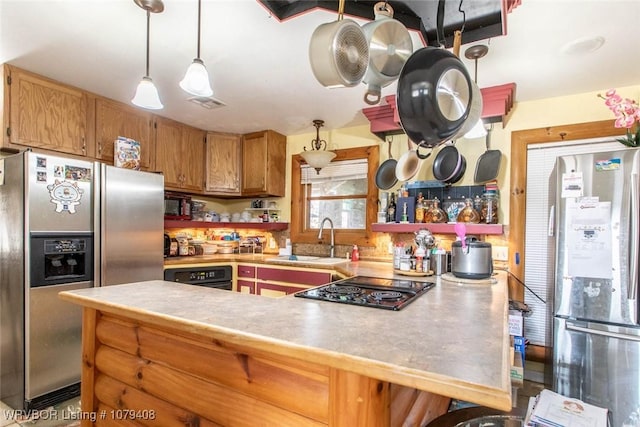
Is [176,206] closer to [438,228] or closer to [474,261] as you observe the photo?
[438,228]

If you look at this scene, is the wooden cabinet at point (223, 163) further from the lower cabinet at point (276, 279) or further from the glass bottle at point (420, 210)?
the glass bottle at point (420, 210)

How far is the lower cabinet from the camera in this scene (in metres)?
2.89

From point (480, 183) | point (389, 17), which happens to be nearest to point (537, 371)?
point (480, 183)

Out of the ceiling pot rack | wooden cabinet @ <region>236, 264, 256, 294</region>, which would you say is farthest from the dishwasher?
the ceiling pot rack

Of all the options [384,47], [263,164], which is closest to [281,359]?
[384,47]

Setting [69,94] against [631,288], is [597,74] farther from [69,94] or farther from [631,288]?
[69,94]

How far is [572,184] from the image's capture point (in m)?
2.09

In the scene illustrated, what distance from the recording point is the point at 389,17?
1.21 metres

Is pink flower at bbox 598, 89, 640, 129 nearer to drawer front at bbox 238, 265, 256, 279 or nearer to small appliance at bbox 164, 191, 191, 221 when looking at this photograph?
drawer front at bbox 238, 265, 256, 279

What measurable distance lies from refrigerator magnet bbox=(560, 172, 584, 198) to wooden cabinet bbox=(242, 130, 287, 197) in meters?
2.65

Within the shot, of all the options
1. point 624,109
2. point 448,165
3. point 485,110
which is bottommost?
point 448,165

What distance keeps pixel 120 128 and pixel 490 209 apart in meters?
3.23


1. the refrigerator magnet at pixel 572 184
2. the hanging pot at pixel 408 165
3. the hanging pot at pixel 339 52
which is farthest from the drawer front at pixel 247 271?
the refrigerator magnet at pixel 572 184

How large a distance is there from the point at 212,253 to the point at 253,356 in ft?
10.1
